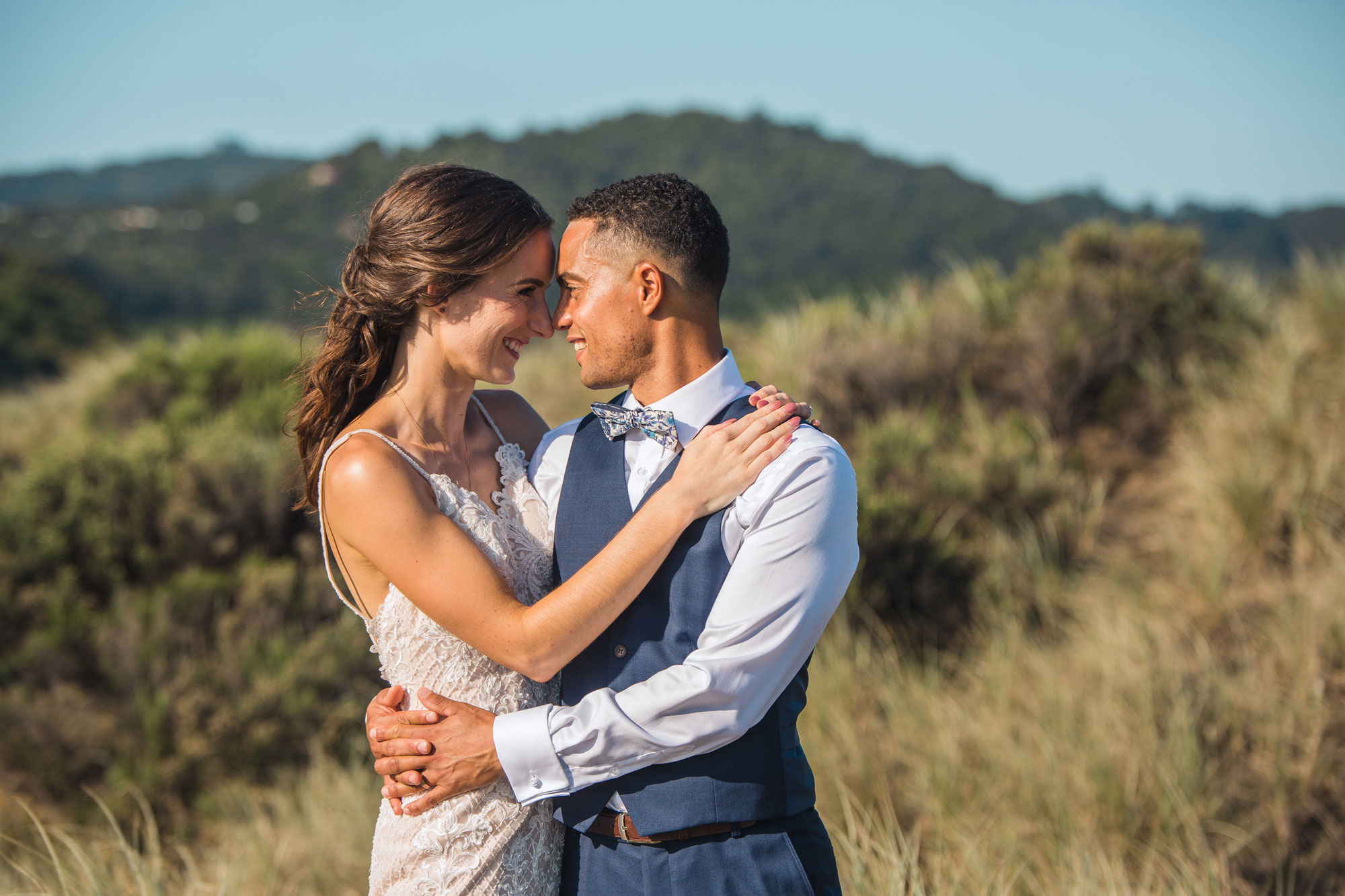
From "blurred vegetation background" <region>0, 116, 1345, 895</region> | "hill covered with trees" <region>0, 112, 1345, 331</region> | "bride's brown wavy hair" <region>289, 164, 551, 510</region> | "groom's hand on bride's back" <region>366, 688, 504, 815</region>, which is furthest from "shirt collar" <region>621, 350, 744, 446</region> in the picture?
"hill covered with trees" <region>0, 112, 1345, 331</region>

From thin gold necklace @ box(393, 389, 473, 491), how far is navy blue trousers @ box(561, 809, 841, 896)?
36.4 inches

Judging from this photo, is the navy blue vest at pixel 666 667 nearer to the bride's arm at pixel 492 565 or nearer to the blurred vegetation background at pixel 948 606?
the bride's arm at pixel 492 565

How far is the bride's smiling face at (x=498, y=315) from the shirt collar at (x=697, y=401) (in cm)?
39

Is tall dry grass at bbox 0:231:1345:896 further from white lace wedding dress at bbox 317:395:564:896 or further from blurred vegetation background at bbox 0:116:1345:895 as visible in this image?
white lace wedding dress at bbox 317:395:564:896

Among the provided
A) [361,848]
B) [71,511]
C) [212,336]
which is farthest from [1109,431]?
[212,336]

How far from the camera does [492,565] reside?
6.50 ft

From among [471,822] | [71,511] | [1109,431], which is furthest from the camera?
[1109,431]

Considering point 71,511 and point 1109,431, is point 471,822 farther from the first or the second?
point 1109,431

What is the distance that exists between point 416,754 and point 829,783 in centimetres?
284

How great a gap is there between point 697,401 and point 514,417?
Answer: 0.86m

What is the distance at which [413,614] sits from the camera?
2070mm

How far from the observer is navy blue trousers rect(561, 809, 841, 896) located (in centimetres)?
177

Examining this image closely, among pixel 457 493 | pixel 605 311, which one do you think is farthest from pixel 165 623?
pixel 605 311

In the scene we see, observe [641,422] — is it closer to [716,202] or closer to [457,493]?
[457,493]
